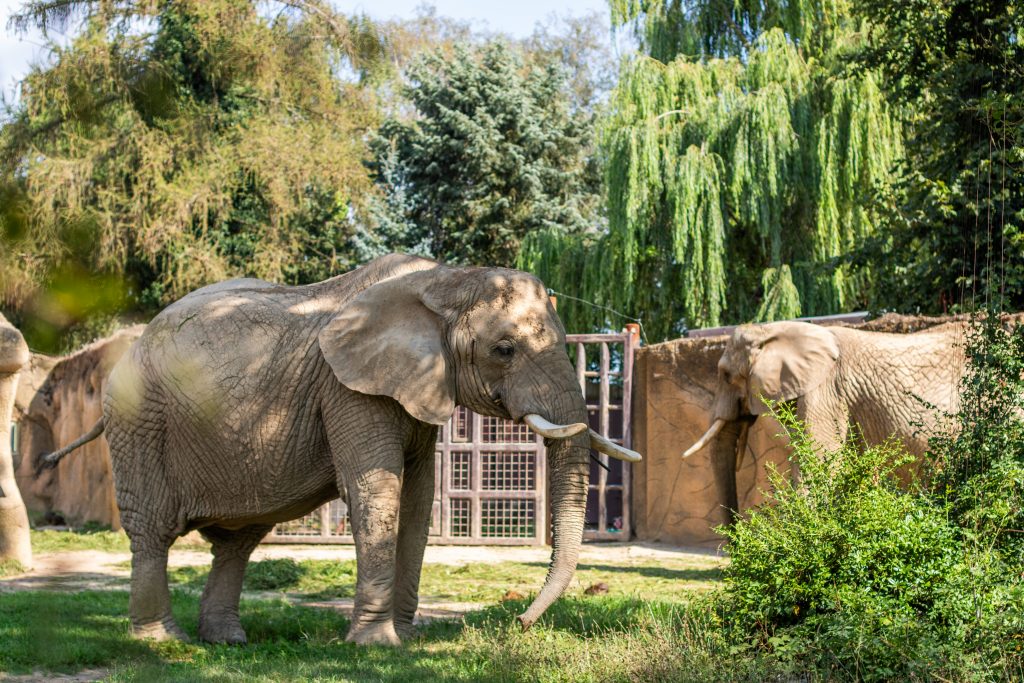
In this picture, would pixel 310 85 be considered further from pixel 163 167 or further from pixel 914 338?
pixel 914 338

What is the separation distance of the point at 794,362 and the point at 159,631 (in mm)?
6271

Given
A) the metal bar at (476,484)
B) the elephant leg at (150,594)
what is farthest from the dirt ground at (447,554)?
the elephant leg at (150,594)

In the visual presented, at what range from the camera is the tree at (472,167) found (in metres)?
26.2

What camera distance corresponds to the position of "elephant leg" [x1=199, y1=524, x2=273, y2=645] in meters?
7.63

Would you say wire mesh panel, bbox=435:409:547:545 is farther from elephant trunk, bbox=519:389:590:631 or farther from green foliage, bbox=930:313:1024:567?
elephant trunk, bbox=519:389:590:631

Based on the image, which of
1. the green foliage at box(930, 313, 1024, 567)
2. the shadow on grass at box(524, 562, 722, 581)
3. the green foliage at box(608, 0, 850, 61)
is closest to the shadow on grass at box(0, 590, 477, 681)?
the green foliage at box(930, 313, 1024, 567)

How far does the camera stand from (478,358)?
689 centimetres

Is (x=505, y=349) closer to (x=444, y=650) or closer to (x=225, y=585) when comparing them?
(x=444, y=650)

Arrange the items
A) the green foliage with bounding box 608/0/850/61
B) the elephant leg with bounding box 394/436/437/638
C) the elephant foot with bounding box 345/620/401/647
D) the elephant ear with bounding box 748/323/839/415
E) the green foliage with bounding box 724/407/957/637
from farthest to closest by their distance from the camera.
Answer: the green foliage with bounding box 608/0/850/61
the elephant ear with bounding box 748/323/839/415
the elephant leg with bounding box 394/436/437/638
the elephant foot with bounding box 345/620/401/647
the green foliage with bounding box 724/407/957/637

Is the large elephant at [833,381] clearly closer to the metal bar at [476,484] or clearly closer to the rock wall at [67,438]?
the metal bar at [476,484]

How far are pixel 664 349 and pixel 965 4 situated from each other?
6935mm

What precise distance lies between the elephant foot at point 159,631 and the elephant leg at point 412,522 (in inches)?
55.0

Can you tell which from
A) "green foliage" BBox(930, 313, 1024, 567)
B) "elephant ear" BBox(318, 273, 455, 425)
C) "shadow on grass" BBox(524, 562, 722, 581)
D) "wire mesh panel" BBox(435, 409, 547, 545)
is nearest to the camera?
"green foliage" BBox(930, 313, 1024, 567)

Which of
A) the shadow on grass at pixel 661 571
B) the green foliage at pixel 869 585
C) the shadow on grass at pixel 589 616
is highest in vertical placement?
the green foliage at pixel 869 585
